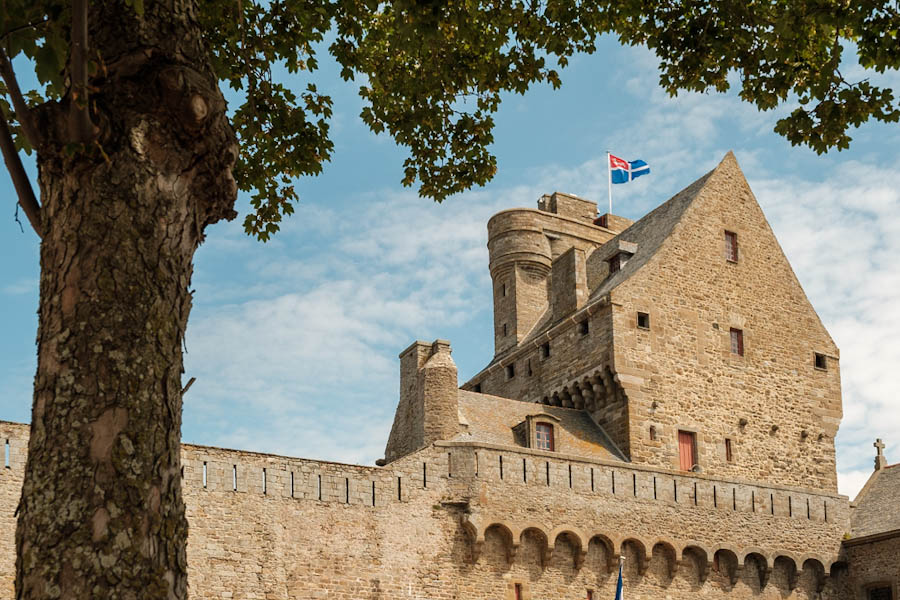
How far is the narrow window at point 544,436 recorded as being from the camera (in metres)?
27.2

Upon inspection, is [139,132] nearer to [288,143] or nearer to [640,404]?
[288,143]

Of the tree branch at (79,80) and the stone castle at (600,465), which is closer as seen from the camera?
the tree branch at (79,80)

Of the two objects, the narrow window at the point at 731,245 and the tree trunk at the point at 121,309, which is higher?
the narrow window at the point at 731,245

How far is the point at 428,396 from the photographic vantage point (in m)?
25.8

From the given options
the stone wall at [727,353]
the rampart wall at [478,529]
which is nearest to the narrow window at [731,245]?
Result: the stone wall at [727,353]

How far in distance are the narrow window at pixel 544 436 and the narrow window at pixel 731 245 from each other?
835 centimetres

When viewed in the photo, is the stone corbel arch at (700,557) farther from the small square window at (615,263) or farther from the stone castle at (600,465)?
the small square window at (615,263)

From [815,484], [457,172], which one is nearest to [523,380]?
[815,484]

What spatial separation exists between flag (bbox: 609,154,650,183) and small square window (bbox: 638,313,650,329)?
10118 mm

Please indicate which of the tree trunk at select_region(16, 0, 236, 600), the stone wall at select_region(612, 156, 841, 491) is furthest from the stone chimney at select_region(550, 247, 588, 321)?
the tree trunk at select_region(16, 0, 236, 600)

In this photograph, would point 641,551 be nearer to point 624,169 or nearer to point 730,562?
point 730,562

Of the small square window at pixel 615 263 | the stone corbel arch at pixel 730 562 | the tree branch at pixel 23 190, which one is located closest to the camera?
the tree branch at pixel 23 190

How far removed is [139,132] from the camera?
6066mm

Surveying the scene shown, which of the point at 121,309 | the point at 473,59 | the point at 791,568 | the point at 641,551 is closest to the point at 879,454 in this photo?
the point at 791,568
